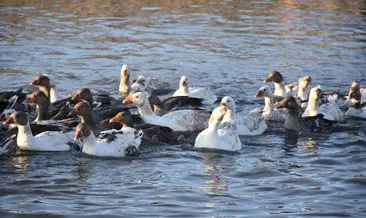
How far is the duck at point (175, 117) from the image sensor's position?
15.7m

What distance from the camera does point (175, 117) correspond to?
51.6ft

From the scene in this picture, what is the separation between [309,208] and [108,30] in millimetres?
16335

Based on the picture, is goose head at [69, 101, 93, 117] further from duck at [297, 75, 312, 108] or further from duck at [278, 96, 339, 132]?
duck at [297, 75, 312, 108]

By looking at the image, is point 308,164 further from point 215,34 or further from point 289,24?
point 289,24

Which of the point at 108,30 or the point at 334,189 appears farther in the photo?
the point at 108,30

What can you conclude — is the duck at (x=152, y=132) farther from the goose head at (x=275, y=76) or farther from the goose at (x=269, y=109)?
the goose head at (x=275, y=76)

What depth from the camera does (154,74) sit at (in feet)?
69.0

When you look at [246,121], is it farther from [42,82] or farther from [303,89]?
[42,82]

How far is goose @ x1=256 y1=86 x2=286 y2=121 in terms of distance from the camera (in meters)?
16.8

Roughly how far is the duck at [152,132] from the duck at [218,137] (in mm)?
463

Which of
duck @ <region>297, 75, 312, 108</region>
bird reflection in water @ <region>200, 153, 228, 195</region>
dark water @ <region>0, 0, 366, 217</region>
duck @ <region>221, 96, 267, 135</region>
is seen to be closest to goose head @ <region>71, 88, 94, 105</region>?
dark water @ <region>0, 0, 366, 217</region>

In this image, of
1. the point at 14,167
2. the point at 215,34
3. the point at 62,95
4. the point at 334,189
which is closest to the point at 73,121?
the point at 14,167

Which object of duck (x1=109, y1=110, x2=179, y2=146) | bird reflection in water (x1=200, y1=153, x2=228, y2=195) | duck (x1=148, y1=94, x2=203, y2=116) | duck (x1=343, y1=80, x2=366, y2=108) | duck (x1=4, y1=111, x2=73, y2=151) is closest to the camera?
bird reflection in water (x1=200, y1=153, x2=228, y2=195)

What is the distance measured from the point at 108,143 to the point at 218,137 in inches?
71.4
